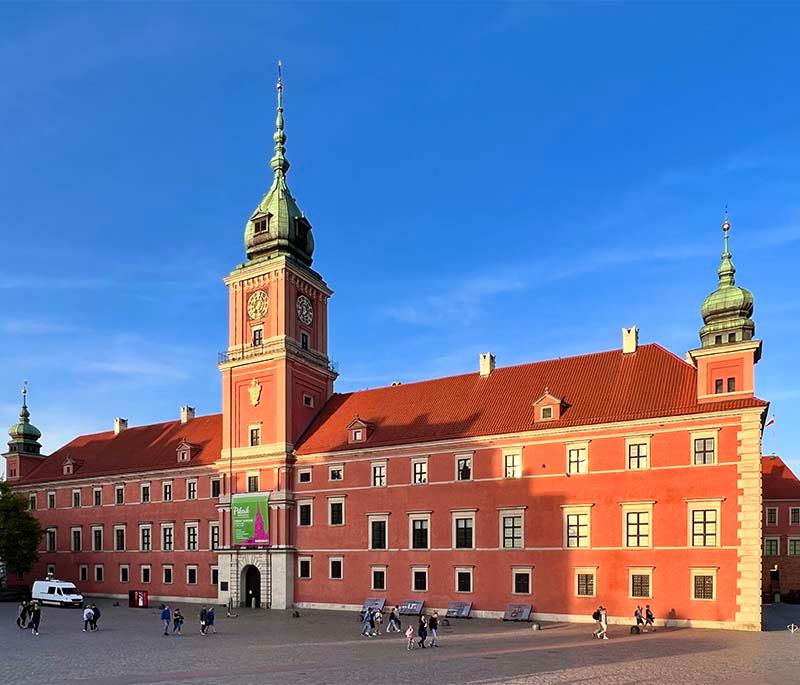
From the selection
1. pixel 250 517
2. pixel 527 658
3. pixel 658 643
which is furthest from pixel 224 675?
pixel 250 517

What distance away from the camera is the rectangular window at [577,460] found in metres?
40.9

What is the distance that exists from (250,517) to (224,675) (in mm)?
29424

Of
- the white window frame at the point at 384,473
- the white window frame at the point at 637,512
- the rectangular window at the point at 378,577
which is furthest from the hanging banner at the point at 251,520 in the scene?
the white window frame at the point at 637,512

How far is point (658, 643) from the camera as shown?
3022cm

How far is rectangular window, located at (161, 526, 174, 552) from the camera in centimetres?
5719

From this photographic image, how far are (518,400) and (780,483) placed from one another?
36006 mm

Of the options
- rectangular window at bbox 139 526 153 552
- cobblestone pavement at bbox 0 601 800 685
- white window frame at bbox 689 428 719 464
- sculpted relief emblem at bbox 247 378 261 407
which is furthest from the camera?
rectangular window at bbox 139 526 153 552

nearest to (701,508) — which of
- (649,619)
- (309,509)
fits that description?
(649,619)

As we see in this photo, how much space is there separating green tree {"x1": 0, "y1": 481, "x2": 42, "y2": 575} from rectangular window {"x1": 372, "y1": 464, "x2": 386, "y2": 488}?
32.9 meters

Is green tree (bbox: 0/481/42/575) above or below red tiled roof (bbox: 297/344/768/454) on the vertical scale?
below

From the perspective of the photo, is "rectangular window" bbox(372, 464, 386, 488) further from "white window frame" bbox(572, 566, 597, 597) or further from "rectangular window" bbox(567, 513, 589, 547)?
"white window frame" bbox(572, 566, 597, 597)

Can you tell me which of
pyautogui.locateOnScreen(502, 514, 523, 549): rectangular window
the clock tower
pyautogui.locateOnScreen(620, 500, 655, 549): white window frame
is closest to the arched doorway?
the clock tower

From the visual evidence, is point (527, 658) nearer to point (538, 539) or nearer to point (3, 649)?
point (538, 539)

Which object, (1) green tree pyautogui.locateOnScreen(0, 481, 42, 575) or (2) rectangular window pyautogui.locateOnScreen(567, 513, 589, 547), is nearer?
(2) rectangular window pyautogui.locateOnScreen(567, 513, 589, 547)
